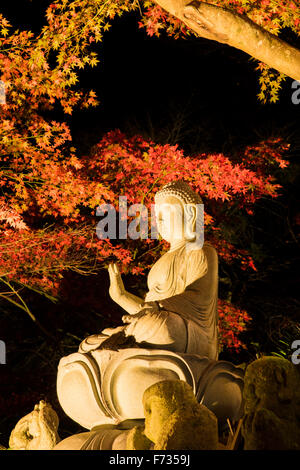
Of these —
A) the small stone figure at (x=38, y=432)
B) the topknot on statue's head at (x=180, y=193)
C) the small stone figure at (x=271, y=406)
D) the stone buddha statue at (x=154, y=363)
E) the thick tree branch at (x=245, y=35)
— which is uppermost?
the thick tree branch at (x=245, y=35)

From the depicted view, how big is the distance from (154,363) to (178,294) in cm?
87

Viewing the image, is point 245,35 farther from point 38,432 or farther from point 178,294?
point 38,432

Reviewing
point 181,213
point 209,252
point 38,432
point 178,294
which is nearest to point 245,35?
point 181,213

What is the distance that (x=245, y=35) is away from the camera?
595cm

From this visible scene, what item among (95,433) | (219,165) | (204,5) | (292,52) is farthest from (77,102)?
(95,433)

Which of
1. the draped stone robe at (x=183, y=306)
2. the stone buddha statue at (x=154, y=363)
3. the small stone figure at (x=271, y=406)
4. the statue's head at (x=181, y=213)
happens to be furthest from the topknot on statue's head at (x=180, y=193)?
the small stone figure at (x=271, y=406)

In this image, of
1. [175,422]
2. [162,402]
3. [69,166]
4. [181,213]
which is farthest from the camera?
[69,166]

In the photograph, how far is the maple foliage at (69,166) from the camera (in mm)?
7773

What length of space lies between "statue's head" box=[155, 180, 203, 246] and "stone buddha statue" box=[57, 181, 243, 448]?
0.49 m

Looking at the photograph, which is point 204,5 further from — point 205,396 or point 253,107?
point 253,107

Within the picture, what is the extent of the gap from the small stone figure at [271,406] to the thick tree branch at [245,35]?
311cm

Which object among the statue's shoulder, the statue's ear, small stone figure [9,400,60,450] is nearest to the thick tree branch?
the statue's ear

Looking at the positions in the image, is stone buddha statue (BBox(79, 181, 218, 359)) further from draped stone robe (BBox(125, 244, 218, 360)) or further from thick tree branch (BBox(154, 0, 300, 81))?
thick tree branch (BBox(154, 0, 300, 81))

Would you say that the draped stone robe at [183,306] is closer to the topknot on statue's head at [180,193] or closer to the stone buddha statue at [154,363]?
the stone buddha statue at [154,363]
